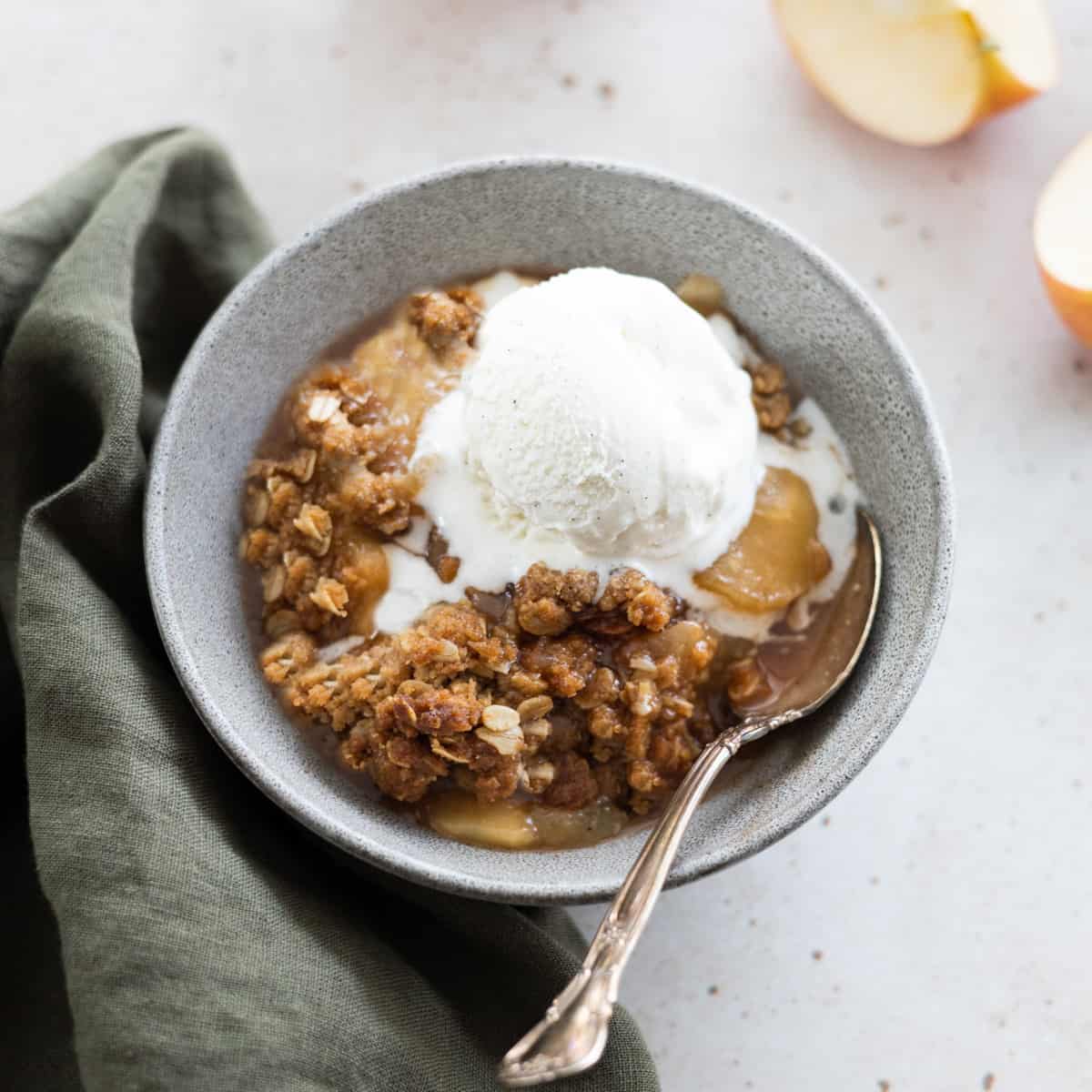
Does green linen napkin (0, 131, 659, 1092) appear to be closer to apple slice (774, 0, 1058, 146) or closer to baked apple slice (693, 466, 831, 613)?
baked apple slice (693, 466, 831, 613)

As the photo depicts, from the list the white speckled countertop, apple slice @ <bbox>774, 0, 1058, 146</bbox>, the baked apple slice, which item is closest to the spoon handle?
the baked apple slice

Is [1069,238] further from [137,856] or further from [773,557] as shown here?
[137,856]

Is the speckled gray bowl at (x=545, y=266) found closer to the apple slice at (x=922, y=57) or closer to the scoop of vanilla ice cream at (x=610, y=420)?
the scoop of vanilla ice cream at (x=610, y=420)

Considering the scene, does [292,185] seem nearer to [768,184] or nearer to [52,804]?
[768,184]

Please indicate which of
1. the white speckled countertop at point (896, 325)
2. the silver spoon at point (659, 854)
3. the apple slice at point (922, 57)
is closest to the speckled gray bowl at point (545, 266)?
the silver spoon at point (659, 854)

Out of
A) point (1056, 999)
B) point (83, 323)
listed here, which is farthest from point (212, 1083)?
point (1056, 999)

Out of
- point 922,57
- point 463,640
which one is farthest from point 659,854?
point 922,57

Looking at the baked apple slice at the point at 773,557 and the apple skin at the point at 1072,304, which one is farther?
the apple skin at the point at 1072,304
